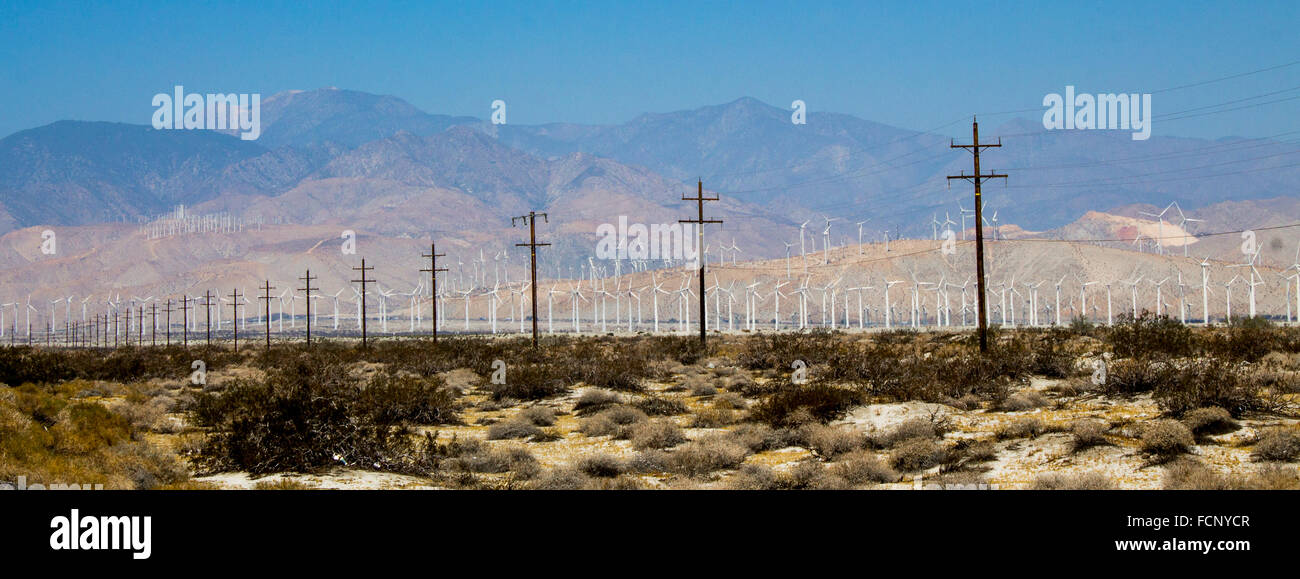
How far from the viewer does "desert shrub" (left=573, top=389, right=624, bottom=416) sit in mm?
25547

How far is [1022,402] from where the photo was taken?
21875mm

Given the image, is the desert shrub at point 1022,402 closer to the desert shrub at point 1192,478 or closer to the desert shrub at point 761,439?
the desert shrub at point 761,439

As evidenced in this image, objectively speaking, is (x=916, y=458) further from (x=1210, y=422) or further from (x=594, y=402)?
(x=594, y=402)

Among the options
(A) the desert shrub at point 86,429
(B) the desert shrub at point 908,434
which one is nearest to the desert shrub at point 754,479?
(B) the desert shrub at point 908,434

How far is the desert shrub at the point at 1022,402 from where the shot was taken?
21688 millimetres

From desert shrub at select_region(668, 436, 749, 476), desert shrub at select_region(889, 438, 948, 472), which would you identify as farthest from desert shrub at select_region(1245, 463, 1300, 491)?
desert shrub at select_region(668, 436, 749, 476)

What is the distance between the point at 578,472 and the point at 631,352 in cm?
2974

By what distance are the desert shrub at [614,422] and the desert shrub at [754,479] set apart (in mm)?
5716

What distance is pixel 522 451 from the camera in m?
18.2
